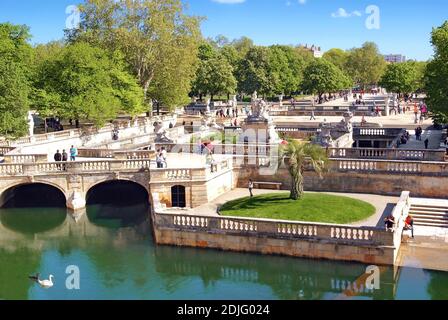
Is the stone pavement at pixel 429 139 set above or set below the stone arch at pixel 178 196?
above

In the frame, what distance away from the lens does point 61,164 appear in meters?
32.7

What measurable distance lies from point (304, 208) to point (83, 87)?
28094mm

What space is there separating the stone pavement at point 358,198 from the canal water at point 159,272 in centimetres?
248

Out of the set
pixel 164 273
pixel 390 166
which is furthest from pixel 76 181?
pixel 390 166

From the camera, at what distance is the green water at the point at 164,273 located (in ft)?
70.4

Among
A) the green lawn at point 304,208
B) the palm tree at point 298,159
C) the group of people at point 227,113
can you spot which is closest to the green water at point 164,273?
the green lawn at point 304,208

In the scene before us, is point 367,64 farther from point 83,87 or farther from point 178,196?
point 178,196

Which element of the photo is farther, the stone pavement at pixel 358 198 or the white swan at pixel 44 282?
the stone pavement at pixel 358 198

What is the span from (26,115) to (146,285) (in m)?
21.9

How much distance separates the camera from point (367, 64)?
5659 inches

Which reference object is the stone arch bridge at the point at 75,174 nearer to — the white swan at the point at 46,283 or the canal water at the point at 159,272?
the canal water at the point at 159,272

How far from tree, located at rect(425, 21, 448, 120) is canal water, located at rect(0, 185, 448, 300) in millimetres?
21260
